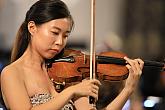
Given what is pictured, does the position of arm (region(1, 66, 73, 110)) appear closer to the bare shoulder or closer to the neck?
the bare shoulder

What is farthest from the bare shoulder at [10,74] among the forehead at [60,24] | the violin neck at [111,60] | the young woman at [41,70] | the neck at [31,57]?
the violin neck at [111,60]

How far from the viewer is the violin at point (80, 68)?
1738 mm

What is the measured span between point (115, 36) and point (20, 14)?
31.2 inches

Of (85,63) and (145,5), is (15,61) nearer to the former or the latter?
(85,63)

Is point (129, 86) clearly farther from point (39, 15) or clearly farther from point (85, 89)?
point (39, 15)

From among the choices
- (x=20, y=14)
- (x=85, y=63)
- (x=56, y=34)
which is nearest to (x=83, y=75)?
(x=85, y=63)

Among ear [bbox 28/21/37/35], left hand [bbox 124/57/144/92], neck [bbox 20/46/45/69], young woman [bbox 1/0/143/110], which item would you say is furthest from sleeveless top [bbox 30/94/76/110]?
left hand [bbox 124/57/144/92]

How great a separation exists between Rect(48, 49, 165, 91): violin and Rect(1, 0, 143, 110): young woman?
0.16ft

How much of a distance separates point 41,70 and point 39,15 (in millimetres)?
208

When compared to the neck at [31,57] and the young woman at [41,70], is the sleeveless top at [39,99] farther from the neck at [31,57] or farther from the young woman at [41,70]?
the neck at [31,57]

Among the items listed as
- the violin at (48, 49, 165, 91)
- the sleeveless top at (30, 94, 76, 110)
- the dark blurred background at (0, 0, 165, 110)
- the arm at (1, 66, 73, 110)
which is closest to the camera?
the arm at (1, 66, 73, 110)

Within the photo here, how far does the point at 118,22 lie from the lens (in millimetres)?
3814

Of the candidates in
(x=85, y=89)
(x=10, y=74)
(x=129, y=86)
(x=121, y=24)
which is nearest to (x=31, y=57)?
(x=10, y=74)

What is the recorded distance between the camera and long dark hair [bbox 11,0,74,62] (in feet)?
5.31
